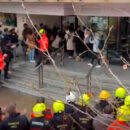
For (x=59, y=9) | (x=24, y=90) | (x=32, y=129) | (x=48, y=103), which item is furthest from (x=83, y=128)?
(x=59, y=9)

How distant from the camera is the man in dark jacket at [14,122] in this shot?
6.15 m

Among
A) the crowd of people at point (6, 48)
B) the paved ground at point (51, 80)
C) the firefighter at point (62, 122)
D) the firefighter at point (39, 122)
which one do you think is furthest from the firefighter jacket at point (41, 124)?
the crowd of people at point (6, 48)

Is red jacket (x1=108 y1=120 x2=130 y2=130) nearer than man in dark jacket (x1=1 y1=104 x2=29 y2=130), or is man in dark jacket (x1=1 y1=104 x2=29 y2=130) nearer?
red jacket (x1=108 y1=120 x2=130 y2=130)

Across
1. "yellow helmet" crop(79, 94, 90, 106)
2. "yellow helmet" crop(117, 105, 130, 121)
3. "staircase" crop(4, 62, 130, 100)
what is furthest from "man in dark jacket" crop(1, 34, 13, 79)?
"yellow helmet" crop(117, 105, 130, 121)

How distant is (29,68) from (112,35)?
158 inches

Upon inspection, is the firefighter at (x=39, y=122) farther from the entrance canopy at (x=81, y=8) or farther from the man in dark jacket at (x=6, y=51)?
the man in dark jacket at (x=6, y=51)

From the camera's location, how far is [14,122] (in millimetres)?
6164

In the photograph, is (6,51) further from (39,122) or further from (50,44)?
(39,122)

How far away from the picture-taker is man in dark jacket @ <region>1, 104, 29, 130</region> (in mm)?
6152

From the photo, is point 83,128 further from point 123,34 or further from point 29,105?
point 123,34

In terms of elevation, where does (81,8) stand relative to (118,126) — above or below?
above

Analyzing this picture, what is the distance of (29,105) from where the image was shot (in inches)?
436

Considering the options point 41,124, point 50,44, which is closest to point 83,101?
point 41,124

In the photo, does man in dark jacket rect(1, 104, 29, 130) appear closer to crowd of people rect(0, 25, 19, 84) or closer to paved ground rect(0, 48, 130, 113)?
paved ground rect(0, 48, 130, 113)
